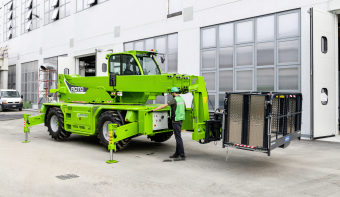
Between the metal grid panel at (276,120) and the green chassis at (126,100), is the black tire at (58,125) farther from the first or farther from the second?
the metal grid panel at (276,120)

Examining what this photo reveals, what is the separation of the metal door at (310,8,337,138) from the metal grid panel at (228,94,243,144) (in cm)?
547

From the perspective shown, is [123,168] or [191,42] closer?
[123,168]

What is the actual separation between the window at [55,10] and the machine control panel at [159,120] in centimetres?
1966

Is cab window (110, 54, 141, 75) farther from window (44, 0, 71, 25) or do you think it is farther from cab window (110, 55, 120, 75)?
window (44, 0, 71, 25)

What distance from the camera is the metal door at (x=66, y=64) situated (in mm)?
23359

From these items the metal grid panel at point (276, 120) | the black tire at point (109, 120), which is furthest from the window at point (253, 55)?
the black tire at point (109, 120)

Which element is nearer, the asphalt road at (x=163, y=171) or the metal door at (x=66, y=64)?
the asphalt road at (x=163, y=171)

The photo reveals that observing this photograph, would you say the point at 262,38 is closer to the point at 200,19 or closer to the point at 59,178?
the point at 200,19

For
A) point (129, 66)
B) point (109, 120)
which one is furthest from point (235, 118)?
point (129, 66)

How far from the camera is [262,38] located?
1274 cm

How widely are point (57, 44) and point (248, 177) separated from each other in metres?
24.3

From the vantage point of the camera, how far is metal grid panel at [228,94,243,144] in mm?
7129

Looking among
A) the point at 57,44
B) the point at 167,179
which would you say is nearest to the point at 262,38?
the point at 167,179

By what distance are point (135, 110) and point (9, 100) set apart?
22514mm
